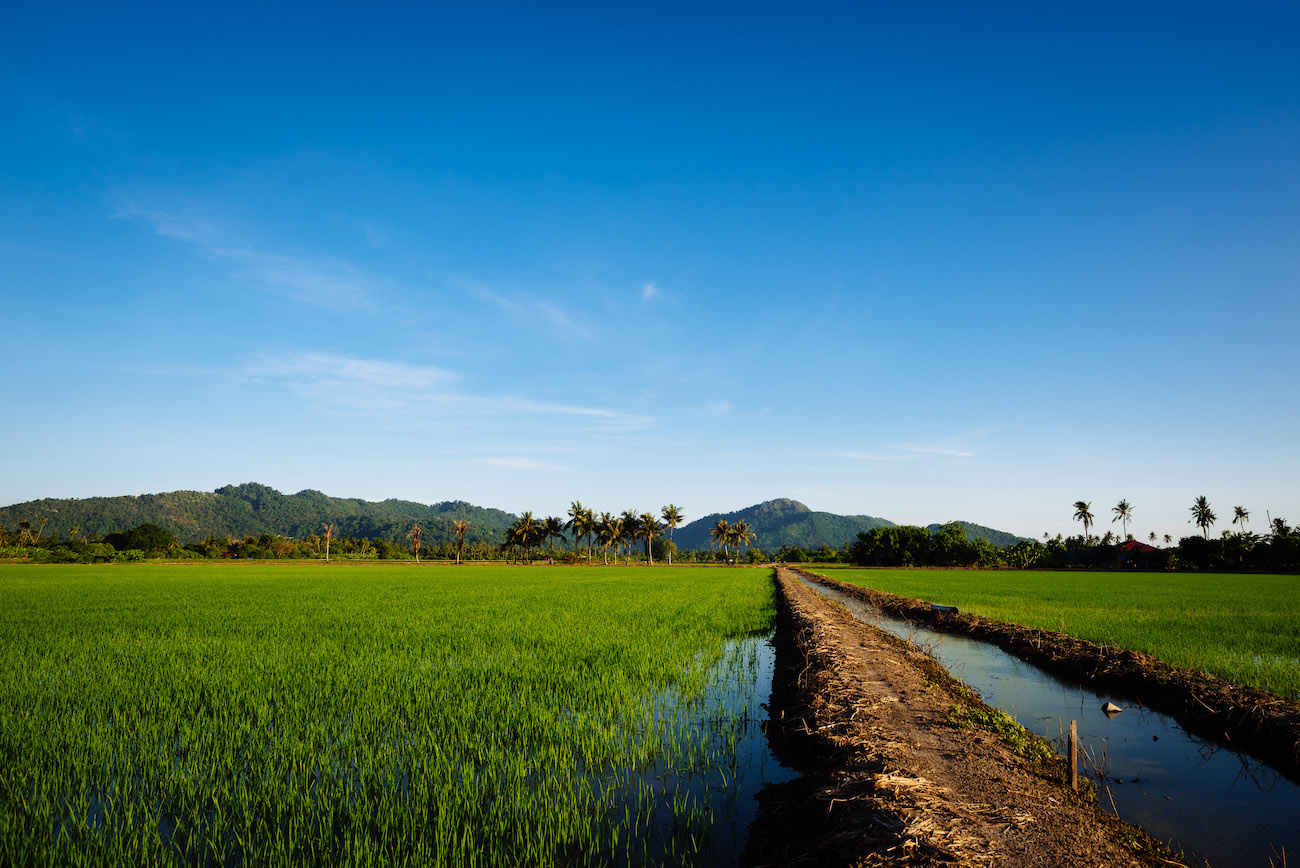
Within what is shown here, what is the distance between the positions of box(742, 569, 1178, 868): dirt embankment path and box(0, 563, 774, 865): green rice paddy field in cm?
83

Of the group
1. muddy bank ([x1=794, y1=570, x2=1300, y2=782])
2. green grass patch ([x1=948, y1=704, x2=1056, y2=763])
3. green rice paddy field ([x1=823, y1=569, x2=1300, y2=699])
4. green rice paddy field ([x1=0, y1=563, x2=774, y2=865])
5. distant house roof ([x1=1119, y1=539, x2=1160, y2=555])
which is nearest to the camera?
green rice paddy field ([x1=0, y1=563, x2=774, y2=865])

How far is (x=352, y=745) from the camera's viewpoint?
18.7ft

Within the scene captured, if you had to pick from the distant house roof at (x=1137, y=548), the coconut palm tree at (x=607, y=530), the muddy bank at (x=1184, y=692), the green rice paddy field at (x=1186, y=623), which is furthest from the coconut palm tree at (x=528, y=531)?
the distant house roof at (x=1137, y=548)

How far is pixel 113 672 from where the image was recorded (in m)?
8.71

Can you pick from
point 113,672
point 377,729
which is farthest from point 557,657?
point 113,672

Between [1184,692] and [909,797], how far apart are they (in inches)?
270

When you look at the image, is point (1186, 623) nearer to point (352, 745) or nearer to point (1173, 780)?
point (1173, 780)

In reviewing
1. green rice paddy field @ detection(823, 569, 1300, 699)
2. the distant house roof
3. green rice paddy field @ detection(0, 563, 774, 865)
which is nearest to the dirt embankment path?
green rice paddy field @ detection(0, 563, 774, 865)

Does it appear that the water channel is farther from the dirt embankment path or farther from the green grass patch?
the dirt embankment path

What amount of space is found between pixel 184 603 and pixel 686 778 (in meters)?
20.5

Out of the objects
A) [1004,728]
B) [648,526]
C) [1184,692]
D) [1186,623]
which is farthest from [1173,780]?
[648,526]

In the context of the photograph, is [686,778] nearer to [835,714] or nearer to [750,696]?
[835,714]

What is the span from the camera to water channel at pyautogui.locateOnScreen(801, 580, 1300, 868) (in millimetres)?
4449

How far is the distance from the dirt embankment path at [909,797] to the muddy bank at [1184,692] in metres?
2.89
